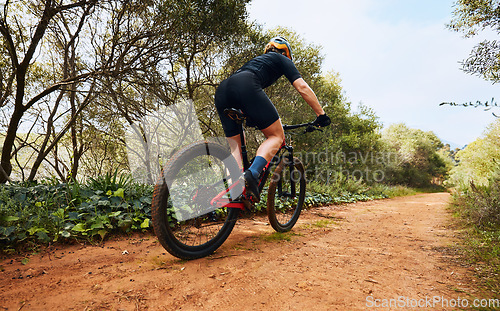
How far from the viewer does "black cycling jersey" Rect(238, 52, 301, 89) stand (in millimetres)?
2570

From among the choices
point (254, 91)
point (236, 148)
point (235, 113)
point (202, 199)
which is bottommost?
point (202, 199)

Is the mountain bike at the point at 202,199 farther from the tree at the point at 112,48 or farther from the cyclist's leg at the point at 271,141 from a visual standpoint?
the tree at the point at 112,48

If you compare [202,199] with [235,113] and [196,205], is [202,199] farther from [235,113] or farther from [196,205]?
[235,113]

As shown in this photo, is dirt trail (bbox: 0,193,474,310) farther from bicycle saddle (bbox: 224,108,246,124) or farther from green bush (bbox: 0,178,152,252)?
bicycle saddle (bbox: 224,108,246,124)

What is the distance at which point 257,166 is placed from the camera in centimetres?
237

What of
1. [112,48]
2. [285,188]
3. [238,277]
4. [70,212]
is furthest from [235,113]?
[112,48]

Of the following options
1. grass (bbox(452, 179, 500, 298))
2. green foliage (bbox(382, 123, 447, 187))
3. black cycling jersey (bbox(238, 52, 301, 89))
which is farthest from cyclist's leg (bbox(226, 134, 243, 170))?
green foliage (bbox(382, 123, 447, 187))

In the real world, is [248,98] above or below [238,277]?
above

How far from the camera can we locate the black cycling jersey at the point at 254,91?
2.39 metres

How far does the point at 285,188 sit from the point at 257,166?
4.17 ft

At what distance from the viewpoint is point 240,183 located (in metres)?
2.45

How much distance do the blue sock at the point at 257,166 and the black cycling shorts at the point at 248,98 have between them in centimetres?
35

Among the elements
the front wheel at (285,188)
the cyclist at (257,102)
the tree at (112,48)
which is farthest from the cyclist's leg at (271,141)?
the tree at (112,48)

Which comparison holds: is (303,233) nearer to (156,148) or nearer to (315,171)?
(315,171)
